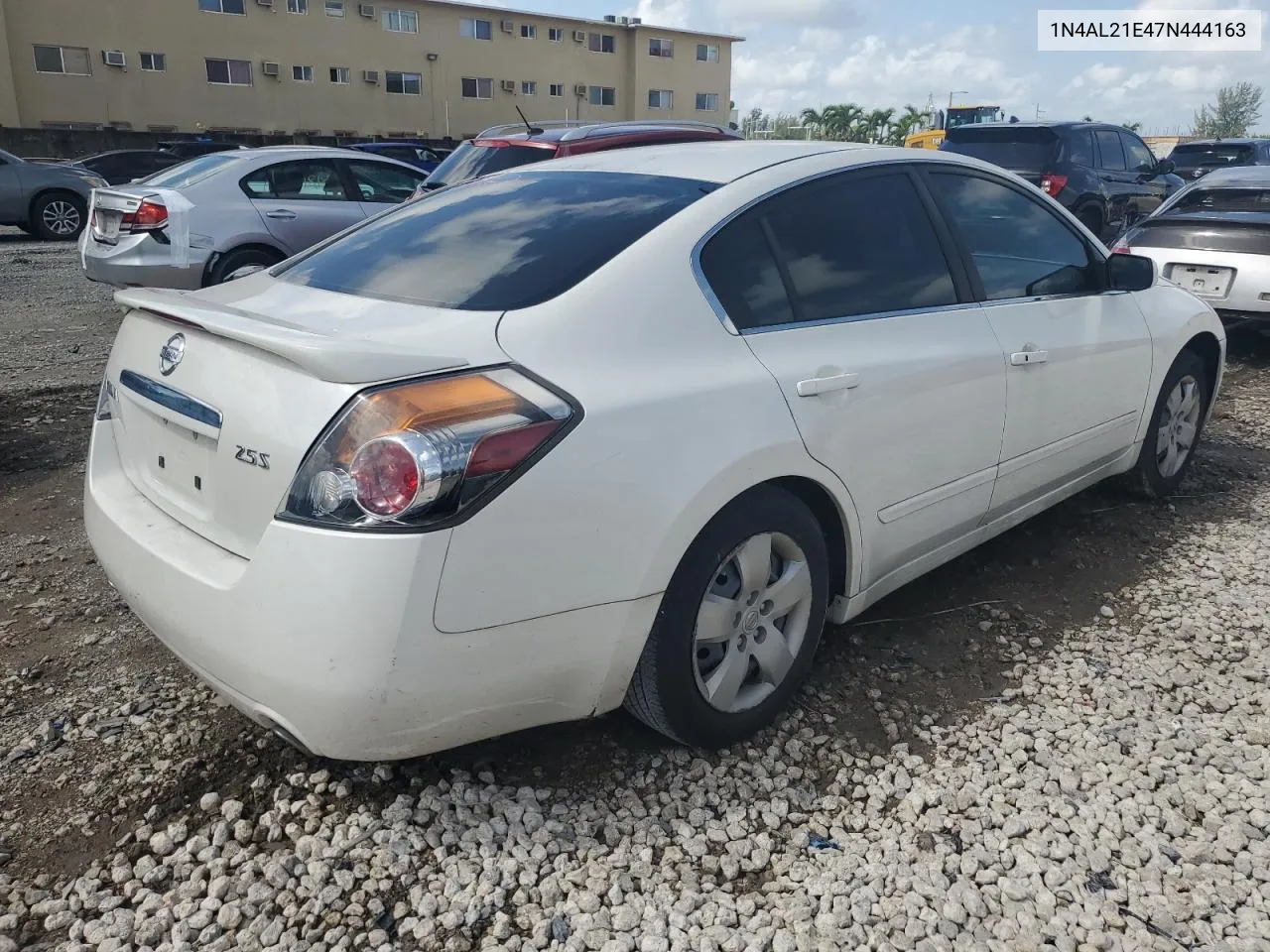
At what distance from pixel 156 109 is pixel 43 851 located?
37839 mm

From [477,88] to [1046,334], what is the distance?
4210cm

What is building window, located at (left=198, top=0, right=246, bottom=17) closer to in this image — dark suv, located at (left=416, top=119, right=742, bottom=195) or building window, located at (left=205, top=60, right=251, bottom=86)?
building window, located at (left=205, top=60, right=251, bottom=86)

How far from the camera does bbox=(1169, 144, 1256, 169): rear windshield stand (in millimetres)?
16484

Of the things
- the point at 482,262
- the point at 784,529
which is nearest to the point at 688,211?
the point at 482,262

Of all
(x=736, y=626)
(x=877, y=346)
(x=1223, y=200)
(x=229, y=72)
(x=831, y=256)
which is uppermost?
(x=229, y=72)

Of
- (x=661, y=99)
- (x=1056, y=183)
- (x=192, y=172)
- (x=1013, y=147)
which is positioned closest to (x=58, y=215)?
(x=192, y=172)

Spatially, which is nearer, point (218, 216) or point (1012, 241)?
point (1012, 241)

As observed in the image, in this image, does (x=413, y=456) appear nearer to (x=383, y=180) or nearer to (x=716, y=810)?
(x=716, y=810)

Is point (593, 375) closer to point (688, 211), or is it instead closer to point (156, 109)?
point (688, 211)

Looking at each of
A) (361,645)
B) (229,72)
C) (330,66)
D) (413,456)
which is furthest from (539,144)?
(330,66)

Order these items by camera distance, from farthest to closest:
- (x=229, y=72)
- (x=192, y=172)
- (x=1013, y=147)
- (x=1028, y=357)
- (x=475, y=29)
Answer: (x=475, y=29) < (x=229, y=72) < (x=1013, y=147) < (x=192, y=172) < (x=1028, y=357)

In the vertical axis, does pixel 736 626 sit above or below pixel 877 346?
below

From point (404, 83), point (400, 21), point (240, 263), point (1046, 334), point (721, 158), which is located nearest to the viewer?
point (721, 158)

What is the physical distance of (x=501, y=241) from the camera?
265cm
